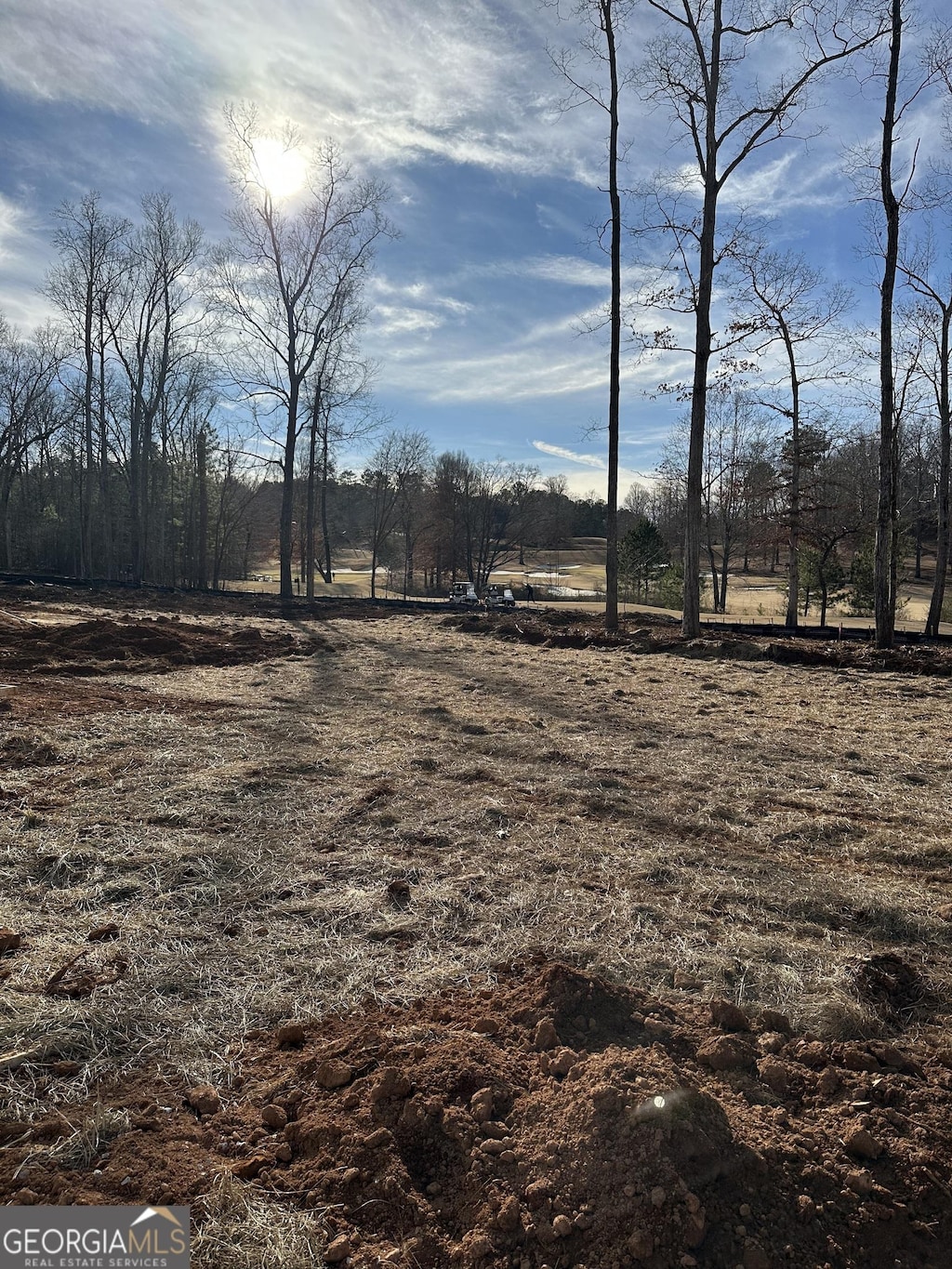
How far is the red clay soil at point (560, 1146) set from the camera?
165cm

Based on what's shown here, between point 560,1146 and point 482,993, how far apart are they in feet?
2.92

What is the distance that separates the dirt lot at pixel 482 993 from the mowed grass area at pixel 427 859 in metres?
0.02

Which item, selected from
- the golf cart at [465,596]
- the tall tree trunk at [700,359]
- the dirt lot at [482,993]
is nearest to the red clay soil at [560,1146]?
the dirt lot at [482,993]

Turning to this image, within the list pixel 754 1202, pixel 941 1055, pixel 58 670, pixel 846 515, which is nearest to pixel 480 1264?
pixel 754 1202

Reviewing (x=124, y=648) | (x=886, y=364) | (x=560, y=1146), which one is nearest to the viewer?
(x=560, y=1146)

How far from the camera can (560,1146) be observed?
184 centimetres

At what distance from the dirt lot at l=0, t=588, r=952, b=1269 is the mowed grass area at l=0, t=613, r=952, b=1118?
2 centimetres

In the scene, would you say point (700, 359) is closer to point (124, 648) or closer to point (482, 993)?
point (124, 648)

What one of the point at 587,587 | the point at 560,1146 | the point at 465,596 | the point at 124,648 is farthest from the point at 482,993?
the point at 587,587

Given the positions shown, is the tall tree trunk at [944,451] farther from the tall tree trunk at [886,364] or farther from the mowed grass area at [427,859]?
the mowed grass area at [427,859]

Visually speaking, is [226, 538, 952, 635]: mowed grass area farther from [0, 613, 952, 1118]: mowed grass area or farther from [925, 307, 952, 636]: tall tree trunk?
[0, 613, 952, 1118]: mowed grass area

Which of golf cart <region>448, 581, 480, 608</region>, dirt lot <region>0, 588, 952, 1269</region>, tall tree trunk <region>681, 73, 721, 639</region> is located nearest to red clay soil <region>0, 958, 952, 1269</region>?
dirt lot <region>0, 588, 952, 1269</region>

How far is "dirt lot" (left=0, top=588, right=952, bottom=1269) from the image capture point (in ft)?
5.70

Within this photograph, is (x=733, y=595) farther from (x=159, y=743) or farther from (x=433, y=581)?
(x=159, y=743)
